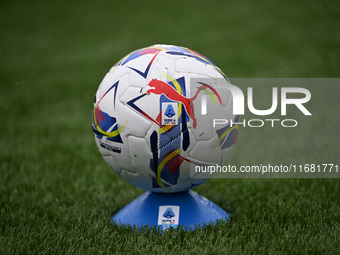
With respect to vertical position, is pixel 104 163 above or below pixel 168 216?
below

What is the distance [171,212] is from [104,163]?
6.18 ft

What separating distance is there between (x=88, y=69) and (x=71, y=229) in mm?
6819

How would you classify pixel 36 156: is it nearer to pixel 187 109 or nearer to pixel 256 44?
pixel 187 109

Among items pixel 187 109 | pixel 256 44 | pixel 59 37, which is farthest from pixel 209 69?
pixel 59 37

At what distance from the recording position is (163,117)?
2.95 m

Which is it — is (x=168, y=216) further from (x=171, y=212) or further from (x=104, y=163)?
(x=104, y=163)

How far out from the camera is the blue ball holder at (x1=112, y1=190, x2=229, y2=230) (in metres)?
3.35

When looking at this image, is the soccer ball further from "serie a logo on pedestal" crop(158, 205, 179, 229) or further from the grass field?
the grass field

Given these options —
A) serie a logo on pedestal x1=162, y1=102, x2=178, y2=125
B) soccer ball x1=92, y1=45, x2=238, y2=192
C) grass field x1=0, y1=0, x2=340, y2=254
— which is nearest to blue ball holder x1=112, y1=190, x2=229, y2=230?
grass field x1=0, y1=0, x2=340, y2=254

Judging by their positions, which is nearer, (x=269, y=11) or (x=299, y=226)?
(x=299, y=226)

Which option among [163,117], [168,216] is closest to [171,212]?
[168,216]

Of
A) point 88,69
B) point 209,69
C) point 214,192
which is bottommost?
point 214,192

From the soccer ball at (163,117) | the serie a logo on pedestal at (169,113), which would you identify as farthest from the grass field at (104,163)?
the serie a logo on pedestal at (169,113)

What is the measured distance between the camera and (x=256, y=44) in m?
11.3
